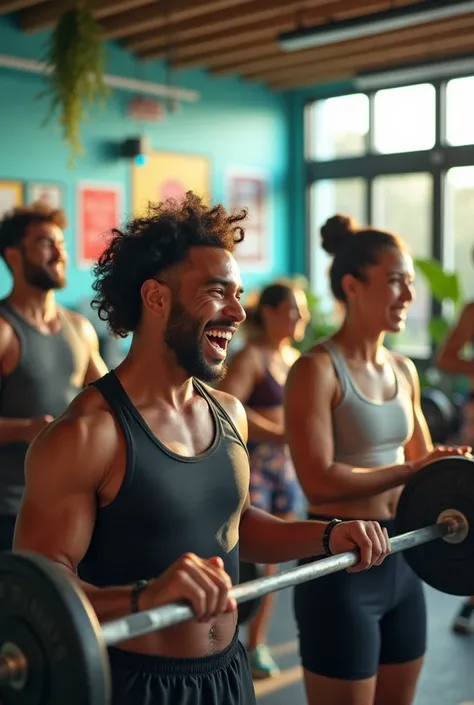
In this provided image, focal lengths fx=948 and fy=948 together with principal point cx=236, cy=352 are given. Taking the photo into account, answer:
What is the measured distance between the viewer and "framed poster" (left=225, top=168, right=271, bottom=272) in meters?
6.96

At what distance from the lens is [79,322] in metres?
2.87

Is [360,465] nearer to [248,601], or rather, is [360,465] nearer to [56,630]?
[248,601]

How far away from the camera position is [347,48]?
5.92m

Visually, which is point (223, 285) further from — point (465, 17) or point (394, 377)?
point (465, 17)

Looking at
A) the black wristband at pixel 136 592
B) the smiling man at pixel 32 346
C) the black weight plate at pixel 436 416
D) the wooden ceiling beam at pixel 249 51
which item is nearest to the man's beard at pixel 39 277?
the smiling man at pixel 32 346

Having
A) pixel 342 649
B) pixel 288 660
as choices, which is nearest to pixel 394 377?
pixel 342 649

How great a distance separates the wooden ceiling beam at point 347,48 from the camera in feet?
17.8

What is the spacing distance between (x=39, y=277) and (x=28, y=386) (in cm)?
34

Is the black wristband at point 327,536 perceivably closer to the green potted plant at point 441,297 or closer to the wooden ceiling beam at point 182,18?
the wooden ceiling beam at point 182,18

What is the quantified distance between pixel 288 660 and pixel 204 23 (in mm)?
3674

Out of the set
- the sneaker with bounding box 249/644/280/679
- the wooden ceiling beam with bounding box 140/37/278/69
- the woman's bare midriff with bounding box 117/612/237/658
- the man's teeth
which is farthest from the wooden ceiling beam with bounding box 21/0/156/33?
the woman's bare midriff with bounding box 117/612/237/658

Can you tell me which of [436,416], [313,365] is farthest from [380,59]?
[313,365]

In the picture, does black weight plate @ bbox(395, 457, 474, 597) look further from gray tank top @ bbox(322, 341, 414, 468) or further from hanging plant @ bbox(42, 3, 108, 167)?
hanging plant @ bbox(42, 3, 108, 167)

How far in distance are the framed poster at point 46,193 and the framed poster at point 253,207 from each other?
142 cm
